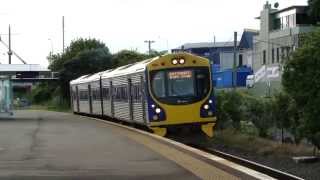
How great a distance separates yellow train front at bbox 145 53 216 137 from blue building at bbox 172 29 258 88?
212 feet

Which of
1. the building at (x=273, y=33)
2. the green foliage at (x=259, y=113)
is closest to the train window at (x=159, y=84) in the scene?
the green foliage at (x=259, y=113)

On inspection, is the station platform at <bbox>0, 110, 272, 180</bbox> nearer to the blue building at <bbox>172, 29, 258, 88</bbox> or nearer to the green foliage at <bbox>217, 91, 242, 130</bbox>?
the green foliage at <bbox>217, 91, 242, 130</bbox>

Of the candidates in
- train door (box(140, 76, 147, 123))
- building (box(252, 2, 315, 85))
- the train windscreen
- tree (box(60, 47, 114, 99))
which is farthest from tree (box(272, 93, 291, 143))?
building (box(252, 2, 315, 85))


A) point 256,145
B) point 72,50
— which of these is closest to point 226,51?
point 72,50

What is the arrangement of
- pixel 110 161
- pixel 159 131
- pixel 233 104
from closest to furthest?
pixel 110 161 → pixel 159 131 → pixel 233 104

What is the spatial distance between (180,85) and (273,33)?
67171 millimetres

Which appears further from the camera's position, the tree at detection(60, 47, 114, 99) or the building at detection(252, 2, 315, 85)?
the building at detection(252, 2, 315, 85)

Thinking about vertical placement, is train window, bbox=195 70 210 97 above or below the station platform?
above

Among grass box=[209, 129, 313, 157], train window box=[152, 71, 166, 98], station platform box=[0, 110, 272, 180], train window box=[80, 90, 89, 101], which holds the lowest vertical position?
grass box=[209, 129, 313, 157]

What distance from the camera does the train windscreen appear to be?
982 inches

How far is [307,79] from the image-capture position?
55.3 ft

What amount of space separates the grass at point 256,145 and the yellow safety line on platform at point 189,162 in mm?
3775

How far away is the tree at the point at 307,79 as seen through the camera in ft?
54.1

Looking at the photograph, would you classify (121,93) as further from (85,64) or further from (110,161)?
(85,64)
